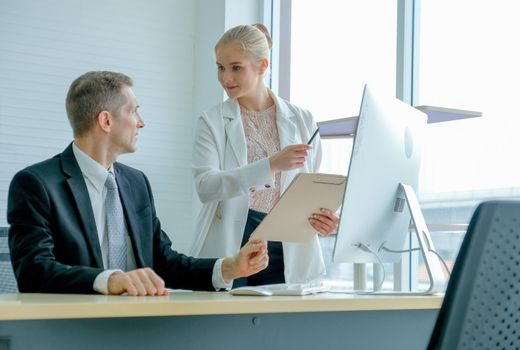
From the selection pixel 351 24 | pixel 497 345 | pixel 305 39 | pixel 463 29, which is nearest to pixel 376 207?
pixel 497 345

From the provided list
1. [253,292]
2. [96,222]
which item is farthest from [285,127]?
[253,292]

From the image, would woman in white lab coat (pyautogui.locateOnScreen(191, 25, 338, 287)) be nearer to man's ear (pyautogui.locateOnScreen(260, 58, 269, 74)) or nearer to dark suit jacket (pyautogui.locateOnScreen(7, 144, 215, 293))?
man's ear (pyautogui.locateOnScreen(260, 58, 269, 74))

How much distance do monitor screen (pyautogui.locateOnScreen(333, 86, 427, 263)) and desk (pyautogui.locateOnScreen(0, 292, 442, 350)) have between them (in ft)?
0.59

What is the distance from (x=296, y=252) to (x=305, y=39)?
8.58 ft

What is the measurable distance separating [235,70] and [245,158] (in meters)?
0.28

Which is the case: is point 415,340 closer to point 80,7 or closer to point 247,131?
point 247,131

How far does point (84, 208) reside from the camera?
5.94 ft

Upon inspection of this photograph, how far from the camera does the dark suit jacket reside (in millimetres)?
1620

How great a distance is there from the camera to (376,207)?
1.71m

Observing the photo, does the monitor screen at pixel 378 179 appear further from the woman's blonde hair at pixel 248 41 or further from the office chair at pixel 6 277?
the office chair at pixel 6 277

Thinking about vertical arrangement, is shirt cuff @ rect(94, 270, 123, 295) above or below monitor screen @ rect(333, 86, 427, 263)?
below

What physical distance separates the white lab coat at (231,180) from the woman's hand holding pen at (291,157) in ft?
0.33

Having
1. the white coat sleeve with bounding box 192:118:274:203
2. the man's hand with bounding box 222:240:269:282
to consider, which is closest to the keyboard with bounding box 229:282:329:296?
the man's hand with bounding box 222:240:269:282

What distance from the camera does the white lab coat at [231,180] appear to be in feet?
7.77
